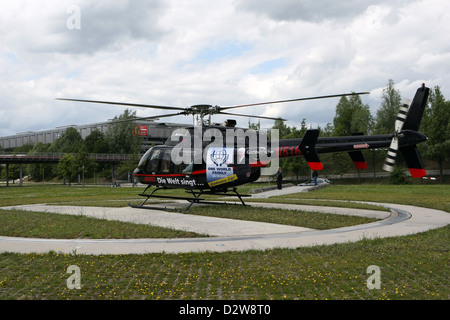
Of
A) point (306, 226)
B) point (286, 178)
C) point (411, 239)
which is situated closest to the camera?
point (411, 239)

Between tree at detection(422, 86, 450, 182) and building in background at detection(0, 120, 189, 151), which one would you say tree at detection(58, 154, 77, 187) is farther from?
tree at detection(422, 86, 450, 182)

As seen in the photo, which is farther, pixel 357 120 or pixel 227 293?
pixel 357 120

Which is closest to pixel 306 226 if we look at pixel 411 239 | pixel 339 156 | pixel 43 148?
pixel 411 239

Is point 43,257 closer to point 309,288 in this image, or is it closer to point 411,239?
point 309,288

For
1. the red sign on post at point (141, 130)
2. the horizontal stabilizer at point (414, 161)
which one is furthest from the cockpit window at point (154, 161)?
the red sign on post at point (141, 130)

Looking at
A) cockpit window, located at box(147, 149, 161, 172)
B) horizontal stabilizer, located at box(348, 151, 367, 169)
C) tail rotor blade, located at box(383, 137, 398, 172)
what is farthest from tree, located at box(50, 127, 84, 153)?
tail rotor blade, located at box(383, 137, 398, 172)

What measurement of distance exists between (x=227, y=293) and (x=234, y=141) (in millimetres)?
11994

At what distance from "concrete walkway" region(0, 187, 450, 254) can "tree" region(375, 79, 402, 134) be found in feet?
147

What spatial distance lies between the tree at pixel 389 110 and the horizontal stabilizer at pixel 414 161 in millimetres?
42369

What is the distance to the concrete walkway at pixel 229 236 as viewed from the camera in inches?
382

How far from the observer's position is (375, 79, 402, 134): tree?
188ft

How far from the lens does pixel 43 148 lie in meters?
106
